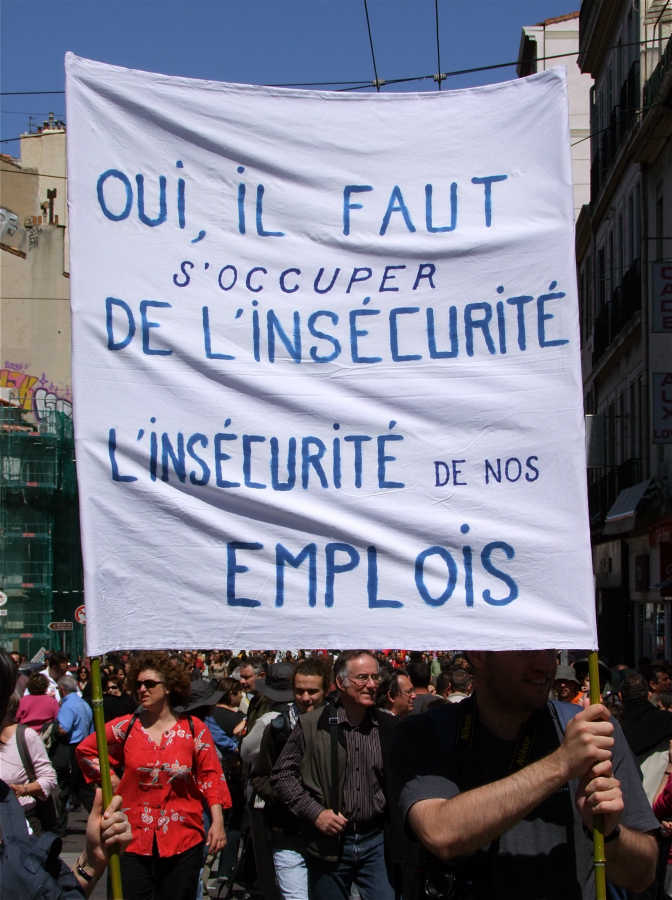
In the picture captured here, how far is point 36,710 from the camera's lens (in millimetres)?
12219

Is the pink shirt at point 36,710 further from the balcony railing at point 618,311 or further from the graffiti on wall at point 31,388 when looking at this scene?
the graffiti on wall at point 31,388

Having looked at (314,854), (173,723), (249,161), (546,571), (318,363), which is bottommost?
(314,854)

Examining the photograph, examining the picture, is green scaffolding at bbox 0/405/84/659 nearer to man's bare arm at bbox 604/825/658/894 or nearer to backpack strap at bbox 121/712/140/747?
backpack strap at bbox 121/712/140/747

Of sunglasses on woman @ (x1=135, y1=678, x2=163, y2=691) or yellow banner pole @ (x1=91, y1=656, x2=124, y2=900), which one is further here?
sunglasses on woman @ (x1=135, y1=678, x2=163, y2=691)

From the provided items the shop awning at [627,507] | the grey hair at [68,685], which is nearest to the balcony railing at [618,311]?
the shop awning at [627,507]

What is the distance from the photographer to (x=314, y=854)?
594cm

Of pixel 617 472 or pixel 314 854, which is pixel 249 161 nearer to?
pixel 314 854

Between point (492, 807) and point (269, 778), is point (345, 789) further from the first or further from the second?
point (492, 807)

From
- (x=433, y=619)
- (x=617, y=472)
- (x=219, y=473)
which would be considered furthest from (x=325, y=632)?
(x=617, y=472)

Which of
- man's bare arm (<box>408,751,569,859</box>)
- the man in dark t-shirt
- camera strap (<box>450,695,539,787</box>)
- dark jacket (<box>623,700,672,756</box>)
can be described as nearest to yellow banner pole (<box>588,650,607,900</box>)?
the man in dark t-shirt

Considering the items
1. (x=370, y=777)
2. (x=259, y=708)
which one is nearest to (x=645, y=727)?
(x=370, y=777)

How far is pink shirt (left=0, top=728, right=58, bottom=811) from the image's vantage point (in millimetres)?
7250

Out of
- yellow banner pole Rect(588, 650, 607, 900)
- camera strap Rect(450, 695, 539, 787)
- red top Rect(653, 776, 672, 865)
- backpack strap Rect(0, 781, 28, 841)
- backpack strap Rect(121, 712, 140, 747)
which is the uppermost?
camera strap Rect(450, 695, 539, 787)

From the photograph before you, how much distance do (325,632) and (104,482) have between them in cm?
78
